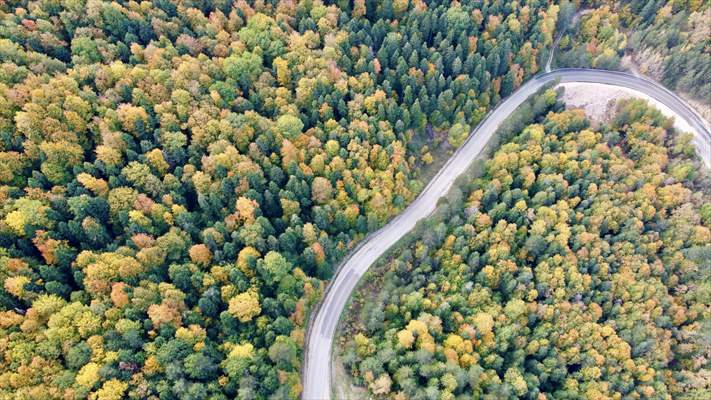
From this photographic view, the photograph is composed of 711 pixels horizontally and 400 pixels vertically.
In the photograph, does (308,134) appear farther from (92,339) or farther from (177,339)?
(92,339)

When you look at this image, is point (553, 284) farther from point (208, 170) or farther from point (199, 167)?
point (199, 167)

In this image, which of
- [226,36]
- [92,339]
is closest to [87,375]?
[92,339]

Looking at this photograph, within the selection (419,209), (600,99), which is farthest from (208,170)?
(600,99)

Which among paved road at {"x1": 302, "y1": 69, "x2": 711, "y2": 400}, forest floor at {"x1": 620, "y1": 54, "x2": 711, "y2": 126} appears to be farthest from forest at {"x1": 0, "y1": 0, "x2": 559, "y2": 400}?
forest floor at {"x1": 620, "y1": 54, "x2": 711, "y2": 126}

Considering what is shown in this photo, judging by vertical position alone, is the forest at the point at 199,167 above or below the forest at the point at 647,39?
below

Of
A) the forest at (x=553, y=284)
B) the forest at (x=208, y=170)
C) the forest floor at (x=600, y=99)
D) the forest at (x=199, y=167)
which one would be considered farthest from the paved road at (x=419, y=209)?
the forest at (x=199, y=167)

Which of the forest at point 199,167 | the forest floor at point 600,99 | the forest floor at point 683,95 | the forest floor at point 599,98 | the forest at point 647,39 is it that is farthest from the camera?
the forest floor at point 599,98

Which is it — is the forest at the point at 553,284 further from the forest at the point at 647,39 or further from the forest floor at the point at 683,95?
the forest at the point at 647,39
